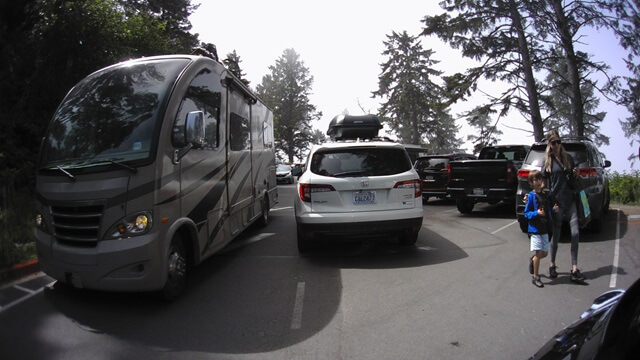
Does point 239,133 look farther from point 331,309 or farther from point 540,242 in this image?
point 540,242

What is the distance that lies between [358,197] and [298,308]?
7.44 feet

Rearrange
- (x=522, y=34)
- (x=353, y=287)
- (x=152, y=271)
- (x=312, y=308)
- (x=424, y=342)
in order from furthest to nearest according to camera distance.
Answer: (x=522, y=34) < (x=353, y=287) < (x=312, y=308) < (x=152, y=271) < (x=424, y=342)

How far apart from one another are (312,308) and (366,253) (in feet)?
8.82

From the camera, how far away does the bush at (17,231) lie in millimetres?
5688

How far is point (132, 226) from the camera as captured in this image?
421 centimetres

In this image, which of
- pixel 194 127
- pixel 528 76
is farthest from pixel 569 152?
pixel 528 76

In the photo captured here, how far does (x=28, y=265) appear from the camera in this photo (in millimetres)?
5742

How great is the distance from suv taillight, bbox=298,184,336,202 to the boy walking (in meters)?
2.76

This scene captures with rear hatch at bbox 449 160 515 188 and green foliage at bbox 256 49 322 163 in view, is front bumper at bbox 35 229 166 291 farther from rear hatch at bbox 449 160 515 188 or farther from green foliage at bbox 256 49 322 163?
green foliage at bbox 256 49 322 163

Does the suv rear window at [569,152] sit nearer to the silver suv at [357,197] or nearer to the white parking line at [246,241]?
the silver suv at [357,197]

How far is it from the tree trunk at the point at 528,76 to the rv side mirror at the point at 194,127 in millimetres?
17437

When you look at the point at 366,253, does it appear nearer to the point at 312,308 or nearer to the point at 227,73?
the point at 312,308

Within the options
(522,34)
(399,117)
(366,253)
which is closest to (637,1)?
(522,34)

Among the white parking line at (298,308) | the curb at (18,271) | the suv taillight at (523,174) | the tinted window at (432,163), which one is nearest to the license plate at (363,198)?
the white parking line at (298,308)
